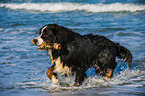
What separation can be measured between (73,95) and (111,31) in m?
6.73

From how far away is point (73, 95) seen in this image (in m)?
4.81

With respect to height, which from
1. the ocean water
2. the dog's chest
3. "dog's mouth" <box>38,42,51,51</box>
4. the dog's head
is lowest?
the ocean water

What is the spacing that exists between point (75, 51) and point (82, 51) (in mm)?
201

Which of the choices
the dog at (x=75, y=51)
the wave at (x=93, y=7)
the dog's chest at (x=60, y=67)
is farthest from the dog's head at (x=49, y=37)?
the wave at (x=93, y=7)

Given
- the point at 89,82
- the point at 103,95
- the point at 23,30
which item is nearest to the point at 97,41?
the point at 89,82

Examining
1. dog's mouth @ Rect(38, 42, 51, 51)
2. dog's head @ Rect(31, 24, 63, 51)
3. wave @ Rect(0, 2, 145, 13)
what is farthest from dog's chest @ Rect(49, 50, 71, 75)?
wave @ Rect(0, 2, 145, 13)

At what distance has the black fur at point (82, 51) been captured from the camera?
194 inches

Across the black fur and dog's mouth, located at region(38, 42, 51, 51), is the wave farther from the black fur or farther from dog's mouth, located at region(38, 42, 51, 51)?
dog's mouth, located at region(38, 42, 51, 51)

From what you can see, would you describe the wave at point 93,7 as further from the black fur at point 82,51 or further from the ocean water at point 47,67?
the black fur at point 82,51

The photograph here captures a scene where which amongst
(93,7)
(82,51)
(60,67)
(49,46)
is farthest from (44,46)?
(93,7)

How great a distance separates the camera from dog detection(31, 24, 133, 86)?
493 cm

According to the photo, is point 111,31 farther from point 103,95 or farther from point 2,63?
point 103,95

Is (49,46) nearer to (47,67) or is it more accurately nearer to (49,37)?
(49,37)

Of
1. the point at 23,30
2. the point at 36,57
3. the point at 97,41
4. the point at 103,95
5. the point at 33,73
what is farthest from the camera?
the point at 23,30
